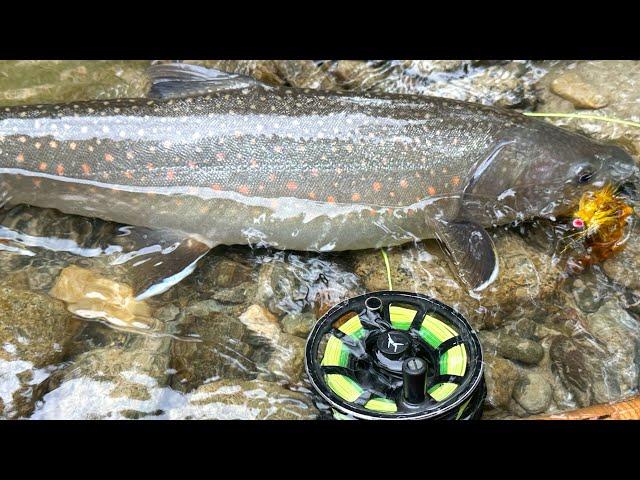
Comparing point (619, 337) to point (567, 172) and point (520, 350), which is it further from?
point (567, 172)

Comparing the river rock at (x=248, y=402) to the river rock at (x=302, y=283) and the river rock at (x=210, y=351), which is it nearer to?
the river rock at (x=210, y=351)

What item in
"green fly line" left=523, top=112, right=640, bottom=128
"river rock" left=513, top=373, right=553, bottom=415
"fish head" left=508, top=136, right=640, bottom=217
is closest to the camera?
"river rock" left=513, top=373, right=553, bottom=415

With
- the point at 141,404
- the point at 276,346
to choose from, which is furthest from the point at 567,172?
the point at 141,404

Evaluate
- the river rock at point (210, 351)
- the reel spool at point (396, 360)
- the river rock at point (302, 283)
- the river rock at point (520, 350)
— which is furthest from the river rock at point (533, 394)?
the river rock at point (210, 351)

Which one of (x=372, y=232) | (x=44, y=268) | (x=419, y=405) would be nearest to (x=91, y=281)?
(x=44, y=268)

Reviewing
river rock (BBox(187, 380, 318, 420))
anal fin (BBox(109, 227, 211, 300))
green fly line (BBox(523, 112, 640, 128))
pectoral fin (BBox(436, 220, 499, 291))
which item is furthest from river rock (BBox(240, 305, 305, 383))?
green fly line (BBox(523, 112, 640, 128))

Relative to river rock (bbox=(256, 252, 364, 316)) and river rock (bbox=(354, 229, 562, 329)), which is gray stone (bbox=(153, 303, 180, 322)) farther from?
river rock (bbox=(354, 229, 562, 329))

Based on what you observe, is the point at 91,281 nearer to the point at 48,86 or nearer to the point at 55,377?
the point at 55,377

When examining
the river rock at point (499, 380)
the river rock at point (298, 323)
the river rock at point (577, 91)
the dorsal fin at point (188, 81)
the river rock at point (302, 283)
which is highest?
the river rock at point (577, 91)
